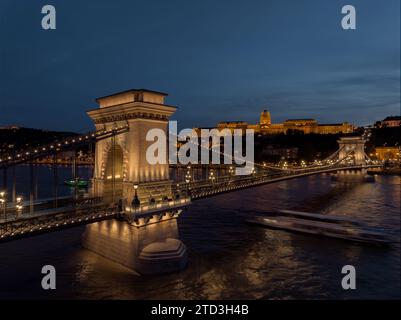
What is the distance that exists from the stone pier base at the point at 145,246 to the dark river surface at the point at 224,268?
489 millimetres

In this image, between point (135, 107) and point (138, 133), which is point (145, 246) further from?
point (135, 107)

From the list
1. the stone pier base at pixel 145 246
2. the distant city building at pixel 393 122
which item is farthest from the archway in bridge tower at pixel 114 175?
the distant city building at pixel 393 122

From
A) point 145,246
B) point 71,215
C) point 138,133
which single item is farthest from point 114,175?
point 145,246

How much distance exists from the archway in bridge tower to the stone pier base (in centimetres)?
203

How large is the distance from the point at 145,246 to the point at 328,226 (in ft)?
58.2

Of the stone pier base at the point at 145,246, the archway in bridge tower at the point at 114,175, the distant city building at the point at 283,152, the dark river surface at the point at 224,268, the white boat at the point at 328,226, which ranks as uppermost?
the distant city building at the point at 283,152

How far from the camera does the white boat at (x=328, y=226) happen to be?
26.8 m

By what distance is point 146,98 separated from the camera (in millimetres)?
19453

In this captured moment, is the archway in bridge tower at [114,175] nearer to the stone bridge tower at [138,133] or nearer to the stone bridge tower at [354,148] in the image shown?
the stone bridge tower at [138,133]

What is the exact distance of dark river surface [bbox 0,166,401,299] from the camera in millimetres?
17094

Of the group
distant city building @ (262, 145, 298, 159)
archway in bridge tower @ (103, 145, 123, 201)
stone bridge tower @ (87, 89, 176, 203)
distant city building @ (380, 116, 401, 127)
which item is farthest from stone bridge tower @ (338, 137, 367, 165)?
distant city building @ (380, 116, 401, 127)

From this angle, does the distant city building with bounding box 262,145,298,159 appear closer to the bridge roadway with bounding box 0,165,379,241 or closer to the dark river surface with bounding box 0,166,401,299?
the dark river surface with bounding box 0,166,401,299
